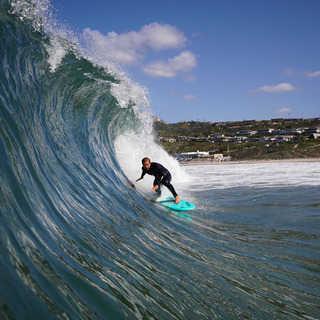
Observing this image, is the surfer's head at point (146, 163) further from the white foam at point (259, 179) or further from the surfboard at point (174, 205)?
the white foam at point (259, 179)

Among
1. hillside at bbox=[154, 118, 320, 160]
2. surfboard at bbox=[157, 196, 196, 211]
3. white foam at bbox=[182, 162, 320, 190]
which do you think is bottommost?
surfboard at bbox=[157, 196, 196, 211]

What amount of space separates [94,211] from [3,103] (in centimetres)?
209

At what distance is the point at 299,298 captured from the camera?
9.64ft

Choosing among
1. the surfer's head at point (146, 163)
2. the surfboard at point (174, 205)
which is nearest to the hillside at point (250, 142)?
the surfer's head at point (146, 163)

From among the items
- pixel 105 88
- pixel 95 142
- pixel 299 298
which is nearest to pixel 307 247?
pixel 299 298

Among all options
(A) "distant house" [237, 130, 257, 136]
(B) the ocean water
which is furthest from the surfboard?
(A) "distant house" [237, 130, 257, 136]

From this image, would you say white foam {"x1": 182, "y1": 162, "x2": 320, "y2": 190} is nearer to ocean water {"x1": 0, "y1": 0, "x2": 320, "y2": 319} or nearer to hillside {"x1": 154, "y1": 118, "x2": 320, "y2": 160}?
ocean water {"x1": 0, "y1": 0, "x2": 320, "y2": 319}

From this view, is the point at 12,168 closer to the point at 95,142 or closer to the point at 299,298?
the point at 299,298

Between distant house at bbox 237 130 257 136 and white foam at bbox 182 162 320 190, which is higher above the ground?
distant house at bbox 237 130 257 136

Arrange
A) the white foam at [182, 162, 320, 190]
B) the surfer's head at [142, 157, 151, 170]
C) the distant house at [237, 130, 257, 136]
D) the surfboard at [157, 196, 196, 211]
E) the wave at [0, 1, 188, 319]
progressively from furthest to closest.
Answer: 1. the distant house at [237, 130, 257, 136]
2. the white foam at [182, 162, 320, 190]
3. the surfer's head at [142, 157, 151, 170]
4. the surfboard at [157, 196, 196, 211]
5. the wave at [0, 1, 188, 319]

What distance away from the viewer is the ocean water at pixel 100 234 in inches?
84.4

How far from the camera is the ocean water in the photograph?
2.14 m

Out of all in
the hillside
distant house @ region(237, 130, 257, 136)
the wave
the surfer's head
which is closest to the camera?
the wave

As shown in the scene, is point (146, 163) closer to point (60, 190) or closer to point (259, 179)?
point (60, 190)
